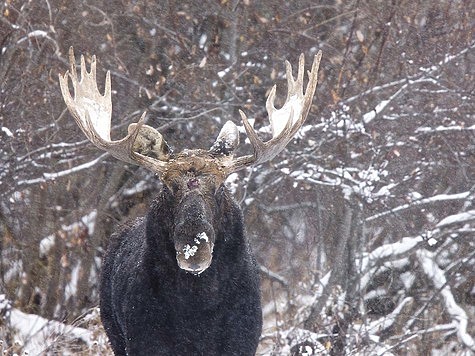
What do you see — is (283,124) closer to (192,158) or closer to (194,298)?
(192,158)

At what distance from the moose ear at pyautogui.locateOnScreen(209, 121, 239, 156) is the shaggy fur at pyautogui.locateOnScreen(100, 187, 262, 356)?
9.6 inches

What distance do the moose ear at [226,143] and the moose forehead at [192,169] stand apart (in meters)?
0.20

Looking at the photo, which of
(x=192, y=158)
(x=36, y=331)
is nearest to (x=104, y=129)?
(x=192, y=158)

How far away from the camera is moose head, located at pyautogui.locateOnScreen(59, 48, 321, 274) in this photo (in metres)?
4.86

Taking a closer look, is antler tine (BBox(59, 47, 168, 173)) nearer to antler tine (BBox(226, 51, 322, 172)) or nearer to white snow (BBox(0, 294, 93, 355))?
antler tine (BBox(226, 51, 322, 172))

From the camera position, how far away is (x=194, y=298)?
543 centimetres

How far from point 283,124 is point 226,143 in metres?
0.52

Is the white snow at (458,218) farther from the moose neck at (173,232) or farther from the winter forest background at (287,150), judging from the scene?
the moose neck at (173,232)

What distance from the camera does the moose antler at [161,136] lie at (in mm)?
5340

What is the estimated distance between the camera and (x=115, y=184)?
10133mm

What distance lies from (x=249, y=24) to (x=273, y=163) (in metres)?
1.49

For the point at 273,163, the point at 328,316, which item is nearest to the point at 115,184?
the point at 273,163

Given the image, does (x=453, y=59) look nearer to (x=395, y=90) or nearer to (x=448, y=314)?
(x=395, y=90)

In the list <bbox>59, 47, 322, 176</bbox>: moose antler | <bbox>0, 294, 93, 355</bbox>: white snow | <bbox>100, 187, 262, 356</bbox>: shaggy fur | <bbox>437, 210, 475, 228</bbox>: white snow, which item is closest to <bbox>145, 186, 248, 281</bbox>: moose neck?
<bbox>100, 187, 262, 356</bbox>: shaggy fur
